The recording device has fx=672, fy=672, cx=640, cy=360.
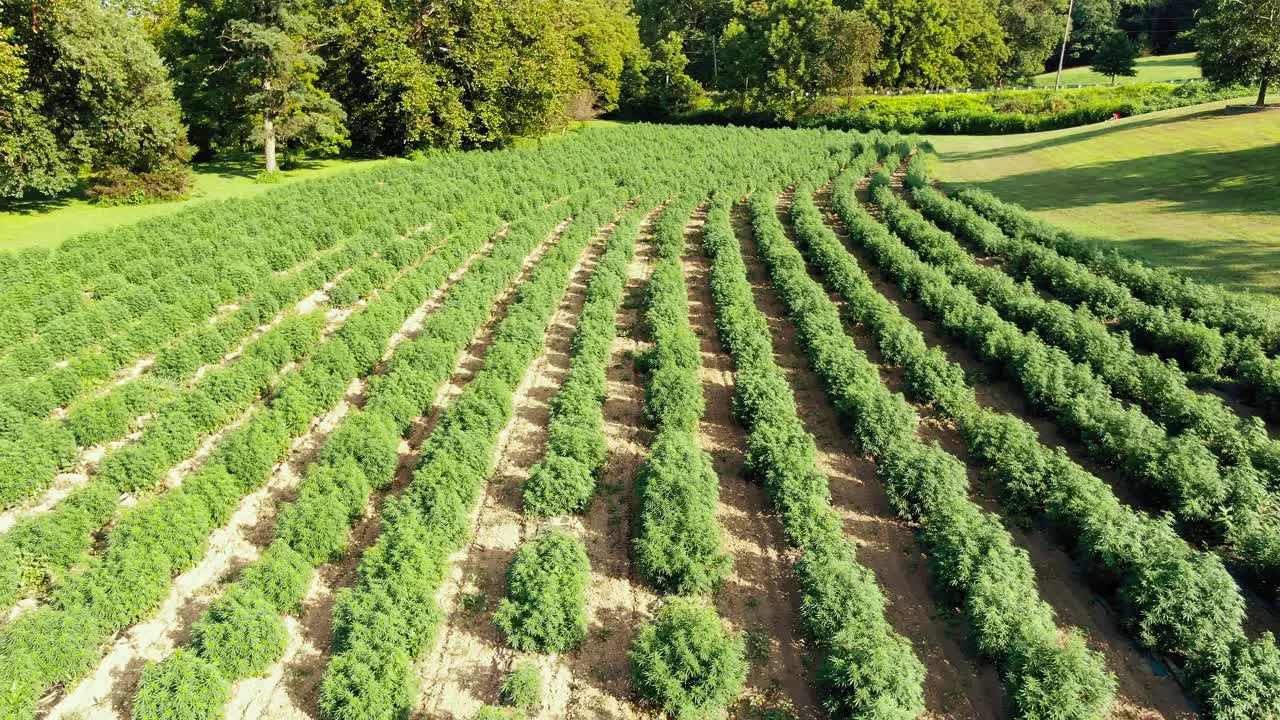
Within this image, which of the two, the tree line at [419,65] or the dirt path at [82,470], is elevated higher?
the tree line at [419,65]

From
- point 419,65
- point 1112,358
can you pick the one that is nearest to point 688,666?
point 1112,358

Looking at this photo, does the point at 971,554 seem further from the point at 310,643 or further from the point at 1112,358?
the point at 310,643

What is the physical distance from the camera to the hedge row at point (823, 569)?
9.41 m

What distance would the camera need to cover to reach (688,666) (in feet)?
32.0

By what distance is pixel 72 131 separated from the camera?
107 feet

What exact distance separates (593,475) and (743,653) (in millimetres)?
5132

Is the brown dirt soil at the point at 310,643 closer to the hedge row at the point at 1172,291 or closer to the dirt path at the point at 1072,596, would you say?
the dirt path at the point at 1072,596

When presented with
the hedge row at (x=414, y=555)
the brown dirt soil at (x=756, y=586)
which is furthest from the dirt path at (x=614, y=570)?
the hedge row at (x=414, y=555)

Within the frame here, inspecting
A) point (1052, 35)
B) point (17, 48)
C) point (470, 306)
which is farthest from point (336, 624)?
point (1052, 35)

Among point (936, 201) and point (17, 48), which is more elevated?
point (17, 48)

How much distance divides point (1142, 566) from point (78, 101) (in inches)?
1750

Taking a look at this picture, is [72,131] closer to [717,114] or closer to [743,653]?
[743,653]

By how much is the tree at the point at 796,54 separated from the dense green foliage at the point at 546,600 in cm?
6878

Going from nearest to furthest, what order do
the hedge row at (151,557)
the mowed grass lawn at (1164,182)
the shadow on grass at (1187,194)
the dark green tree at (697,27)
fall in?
the hedge row at (151,557) < the shadow on grass at (1187,194) < the mowed grass lawn at (1164,182) < the dark green tree at (697,27)
